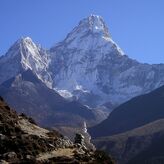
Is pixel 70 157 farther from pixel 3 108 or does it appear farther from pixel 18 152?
pixel 3 108

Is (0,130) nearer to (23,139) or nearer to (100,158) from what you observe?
(23,139)

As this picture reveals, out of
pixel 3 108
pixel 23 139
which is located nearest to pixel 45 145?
pixel 23 139

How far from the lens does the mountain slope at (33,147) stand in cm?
4353

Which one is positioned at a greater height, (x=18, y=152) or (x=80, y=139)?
(x=80, y=139)

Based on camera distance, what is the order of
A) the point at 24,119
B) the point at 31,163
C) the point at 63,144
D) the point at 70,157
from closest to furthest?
1. the point at 31,163
2. the point at 70,157
3. the point at 63,144
4. the point at 24,119

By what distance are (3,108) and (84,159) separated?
9661 mm

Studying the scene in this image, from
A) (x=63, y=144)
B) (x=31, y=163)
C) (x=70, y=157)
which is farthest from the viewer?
(x=63, y=144)

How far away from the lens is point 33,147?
45.0 metres

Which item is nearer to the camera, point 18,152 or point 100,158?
point 18,152

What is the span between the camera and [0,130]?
4631 cm

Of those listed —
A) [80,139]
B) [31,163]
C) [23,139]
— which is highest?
[80,139]

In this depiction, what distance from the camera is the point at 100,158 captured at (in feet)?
155

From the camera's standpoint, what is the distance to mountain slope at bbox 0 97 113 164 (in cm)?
4353

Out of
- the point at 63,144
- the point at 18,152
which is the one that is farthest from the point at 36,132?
the point at 18,152
